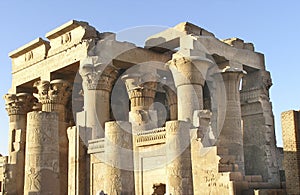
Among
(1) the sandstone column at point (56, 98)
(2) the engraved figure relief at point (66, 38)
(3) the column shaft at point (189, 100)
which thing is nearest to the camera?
(3) the column shaft at point (189, 100)

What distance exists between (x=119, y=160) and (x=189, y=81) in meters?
4.99

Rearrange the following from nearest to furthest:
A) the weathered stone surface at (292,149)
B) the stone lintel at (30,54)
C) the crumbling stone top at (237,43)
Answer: the weathered stone surface at (292,149) < the crumbling stone top at (237,43) < the stone lintel at (30,54)

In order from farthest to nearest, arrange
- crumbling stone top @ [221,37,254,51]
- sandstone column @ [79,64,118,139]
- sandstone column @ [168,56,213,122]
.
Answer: crumbling stone top @ [221,37,254,51], sandstone column @ [79,64,118,139], sandstone column @ [168,56,213,122]

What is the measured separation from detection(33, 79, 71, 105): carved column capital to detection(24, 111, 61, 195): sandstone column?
514 cm

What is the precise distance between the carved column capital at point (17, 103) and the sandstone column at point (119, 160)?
985 cm

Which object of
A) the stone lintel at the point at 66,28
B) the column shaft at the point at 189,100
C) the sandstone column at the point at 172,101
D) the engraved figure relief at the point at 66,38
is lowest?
the column shaft at the point at 189,100

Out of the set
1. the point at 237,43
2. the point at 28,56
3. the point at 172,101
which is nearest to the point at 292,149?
the point at 237,43

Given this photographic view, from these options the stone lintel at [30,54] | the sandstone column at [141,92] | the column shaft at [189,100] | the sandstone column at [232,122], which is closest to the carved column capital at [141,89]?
the sandstone column at [141,92]

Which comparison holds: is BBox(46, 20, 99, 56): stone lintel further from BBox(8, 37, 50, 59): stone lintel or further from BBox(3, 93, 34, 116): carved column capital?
BBox(3, 93, 34, 116): carved column capital

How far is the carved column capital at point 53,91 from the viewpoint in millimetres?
19812

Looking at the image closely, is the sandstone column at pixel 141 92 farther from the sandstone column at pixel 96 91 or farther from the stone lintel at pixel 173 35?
the stone lintel at pixel 173 35

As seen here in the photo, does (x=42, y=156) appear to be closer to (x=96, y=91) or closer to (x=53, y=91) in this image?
(x=96, y=91)

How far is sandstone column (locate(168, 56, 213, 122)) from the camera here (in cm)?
1639

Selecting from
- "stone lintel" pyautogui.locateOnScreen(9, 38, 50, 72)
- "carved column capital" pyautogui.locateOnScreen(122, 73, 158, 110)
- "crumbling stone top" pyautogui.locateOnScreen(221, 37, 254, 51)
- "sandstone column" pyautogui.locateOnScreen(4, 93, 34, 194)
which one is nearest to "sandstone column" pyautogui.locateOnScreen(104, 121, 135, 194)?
"carved column capital" pyautogui.locateOnScreen(122, 73, 158, 110)
